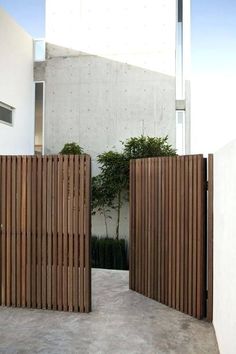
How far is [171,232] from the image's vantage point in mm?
4289

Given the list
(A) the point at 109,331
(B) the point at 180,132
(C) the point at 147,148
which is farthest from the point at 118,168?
(A) the point at 109,331

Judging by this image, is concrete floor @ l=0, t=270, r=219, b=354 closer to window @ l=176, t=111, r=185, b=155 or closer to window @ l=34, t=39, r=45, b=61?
window @ l=176, t=111, r=185, b=155

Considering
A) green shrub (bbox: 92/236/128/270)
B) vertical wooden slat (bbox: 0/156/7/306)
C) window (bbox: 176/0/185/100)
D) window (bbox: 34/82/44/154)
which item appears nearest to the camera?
vertical wooden slat (bbox: 0/156/7/306)

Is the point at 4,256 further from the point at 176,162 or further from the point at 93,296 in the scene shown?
the point at 176,162

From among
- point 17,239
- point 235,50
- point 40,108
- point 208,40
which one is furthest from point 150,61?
point 17,239

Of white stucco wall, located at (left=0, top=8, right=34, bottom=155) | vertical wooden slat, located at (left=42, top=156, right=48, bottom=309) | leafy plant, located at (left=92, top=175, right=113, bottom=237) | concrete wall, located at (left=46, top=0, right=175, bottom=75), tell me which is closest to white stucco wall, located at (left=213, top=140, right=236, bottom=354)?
vertical wooden slat, located at (left=42, top=156, right=48, bottom=309)

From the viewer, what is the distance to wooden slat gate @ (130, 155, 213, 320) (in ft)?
13.0

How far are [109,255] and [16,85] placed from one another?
15.5 ft

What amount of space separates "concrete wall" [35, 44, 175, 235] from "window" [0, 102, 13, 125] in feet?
3.69

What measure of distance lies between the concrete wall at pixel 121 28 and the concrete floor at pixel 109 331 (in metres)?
6.36

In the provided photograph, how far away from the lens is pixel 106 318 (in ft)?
13.0

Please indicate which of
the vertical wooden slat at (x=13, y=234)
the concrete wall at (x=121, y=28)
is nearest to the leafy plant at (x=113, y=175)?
the concrete wall at (x=121, y=28)

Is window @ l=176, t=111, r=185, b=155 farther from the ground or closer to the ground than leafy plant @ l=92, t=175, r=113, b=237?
farther from the ground

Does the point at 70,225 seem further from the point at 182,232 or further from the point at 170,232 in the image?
the point at 182,232
